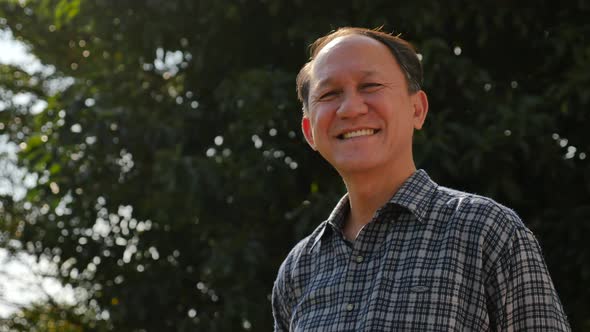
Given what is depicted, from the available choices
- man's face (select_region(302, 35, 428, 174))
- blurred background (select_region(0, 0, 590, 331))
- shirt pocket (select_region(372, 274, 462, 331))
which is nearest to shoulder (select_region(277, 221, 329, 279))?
man's face (select_region(302, 35, 428, 174))

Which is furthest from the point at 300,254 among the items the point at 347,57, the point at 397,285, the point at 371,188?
the point at 347,57

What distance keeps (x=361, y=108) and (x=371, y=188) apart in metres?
0.18

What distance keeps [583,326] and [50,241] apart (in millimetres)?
3622

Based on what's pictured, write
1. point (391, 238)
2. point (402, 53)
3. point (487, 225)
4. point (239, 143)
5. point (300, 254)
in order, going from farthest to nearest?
point (239, 143), point (300, 254), point (402, 53), point (391, 238), point (487, 225)

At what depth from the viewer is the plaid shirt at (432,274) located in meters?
1.72

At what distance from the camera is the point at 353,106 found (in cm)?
195

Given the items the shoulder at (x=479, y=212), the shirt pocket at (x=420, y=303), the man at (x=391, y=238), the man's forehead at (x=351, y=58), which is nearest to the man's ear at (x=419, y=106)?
the man at (x=391, y=238)

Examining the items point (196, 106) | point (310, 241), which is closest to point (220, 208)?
point (196, 106)

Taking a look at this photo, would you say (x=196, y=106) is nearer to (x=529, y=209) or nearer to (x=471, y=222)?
(x=529, y=209)

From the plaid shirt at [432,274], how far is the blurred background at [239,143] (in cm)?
305

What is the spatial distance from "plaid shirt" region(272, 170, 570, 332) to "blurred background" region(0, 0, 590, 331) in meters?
3.05

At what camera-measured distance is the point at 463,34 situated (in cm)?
605

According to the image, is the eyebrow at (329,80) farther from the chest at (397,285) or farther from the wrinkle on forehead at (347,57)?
the chest at (397,285)

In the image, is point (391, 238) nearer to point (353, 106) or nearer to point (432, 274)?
point (432, 274)
